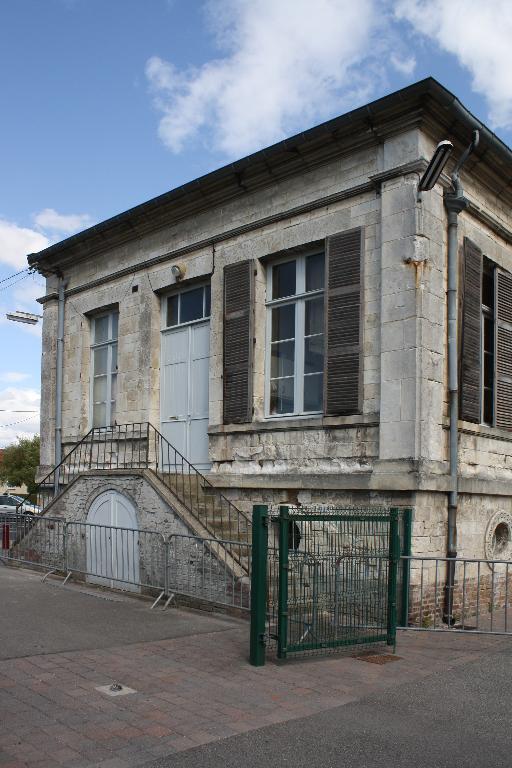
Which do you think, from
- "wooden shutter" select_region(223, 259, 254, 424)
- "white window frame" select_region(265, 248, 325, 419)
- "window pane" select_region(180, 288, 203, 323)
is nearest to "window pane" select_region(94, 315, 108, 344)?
"window pane" select_region(180, 288, 203, 323)

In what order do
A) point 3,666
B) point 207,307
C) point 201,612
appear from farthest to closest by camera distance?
point 207,307 < point 201,612 < point 3,666

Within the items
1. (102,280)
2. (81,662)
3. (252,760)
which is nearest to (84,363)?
(102,280)

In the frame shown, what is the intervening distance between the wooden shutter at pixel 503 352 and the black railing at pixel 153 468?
4017mm

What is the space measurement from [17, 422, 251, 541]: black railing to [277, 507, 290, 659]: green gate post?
304cm

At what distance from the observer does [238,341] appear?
11984 mm

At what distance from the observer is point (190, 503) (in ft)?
37.6

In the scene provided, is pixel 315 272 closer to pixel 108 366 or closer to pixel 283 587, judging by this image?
pixel 108 366

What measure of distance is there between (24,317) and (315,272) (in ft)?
25.8

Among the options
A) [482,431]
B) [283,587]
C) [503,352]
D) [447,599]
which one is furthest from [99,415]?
[283,587]

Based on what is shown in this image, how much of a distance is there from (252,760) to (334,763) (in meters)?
0.49

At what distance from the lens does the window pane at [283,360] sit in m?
11.6

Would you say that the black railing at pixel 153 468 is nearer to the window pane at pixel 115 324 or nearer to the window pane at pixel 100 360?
the window pane at pixel 100 360

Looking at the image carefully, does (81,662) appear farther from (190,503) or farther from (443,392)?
(443,392)

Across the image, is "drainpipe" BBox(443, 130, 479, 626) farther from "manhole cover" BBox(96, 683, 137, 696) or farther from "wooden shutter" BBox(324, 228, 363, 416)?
"manhole cover" BBox(96, 683, 137, 696)
